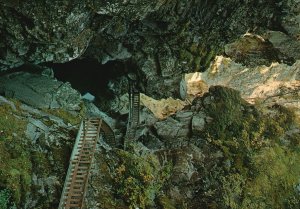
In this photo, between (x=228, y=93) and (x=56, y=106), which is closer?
(x=56, y=106)

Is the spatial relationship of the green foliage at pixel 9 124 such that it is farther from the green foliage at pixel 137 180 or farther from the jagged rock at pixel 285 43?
the jagged rock at pixel 285 43

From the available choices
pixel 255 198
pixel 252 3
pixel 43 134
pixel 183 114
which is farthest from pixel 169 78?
pixel 43 134

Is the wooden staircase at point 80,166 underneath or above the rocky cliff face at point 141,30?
underneath

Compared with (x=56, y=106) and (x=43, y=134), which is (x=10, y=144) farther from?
(x=56, y=106)

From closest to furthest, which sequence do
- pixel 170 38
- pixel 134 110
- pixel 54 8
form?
pixel 54 8 → pixel 170 38 → pixel 134 110

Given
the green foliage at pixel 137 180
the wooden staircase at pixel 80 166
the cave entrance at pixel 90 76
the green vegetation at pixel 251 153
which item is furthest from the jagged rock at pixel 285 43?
the wooden staircase at pixel 80 166

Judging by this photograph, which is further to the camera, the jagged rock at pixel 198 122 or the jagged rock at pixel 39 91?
the jagged rock at pixel 198 122

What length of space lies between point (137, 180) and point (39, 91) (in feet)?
30.0

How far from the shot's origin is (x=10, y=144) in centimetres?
1496

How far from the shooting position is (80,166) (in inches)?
615

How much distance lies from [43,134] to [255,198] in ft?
43.0

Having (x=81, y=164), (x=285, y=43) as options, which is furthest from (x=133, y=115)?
(x=285, y=43)

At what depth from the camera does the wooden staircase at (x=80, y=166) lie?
13992mm

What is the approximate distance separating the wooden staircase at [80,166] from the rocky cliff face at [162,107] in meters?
0.59
